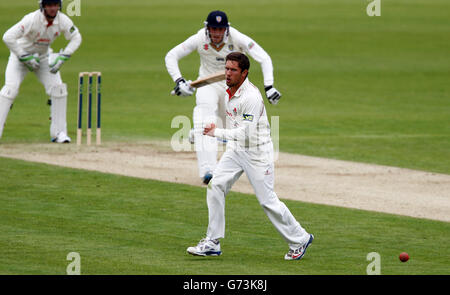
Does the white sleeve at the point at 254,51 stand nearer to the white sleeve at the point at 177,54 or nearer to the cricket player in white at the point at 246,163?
the white sleeve at the point at 177,54

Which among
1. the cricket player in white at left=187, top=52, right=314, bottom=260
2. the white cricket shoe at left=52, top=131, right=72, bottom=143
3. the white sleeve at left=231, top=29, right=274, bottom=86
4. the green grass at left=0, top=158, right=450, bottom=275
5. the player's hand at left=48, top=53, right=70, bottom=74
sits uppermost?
the white sleeve at left=231, top=29, right=274, bottom=86

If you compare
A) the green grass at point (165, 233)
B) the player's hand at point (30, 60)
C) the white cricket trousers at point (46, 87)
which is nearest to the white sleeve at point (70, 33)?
the white cricket trousers at point (46, 87)

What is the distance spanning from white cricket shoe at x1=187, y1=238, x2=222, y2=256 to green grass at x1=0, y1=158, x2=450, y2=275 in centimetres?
7

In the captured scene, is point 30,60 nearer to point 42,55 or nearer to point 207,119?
point 42,55

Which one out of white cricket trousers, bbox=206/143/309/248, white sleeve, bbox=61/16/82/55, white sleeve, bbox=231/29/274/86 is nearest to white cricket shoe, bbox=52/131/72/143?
white sleeve, bbox=61/16/82/55

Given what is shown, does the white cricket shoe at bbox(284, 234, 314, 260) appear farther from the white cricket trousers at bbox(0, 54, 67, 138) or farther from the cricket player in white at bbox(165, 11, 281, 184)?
the white cricket trousers at bbox(0, 54, 67, 138)

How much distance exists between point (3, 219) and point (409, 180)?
584 cm

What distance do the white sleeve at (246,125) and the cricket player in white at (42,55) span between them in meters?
7.32

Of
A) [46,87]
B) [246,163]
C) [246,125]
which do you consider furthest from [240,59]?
[46,87]

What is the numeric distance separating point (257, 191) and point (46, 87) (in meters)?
8.07

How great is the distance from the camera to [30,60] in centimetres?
1611

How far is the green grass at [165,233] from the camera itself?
9008 millimetres

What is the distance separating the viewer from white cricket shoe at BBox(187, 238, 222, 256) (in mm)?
9422
